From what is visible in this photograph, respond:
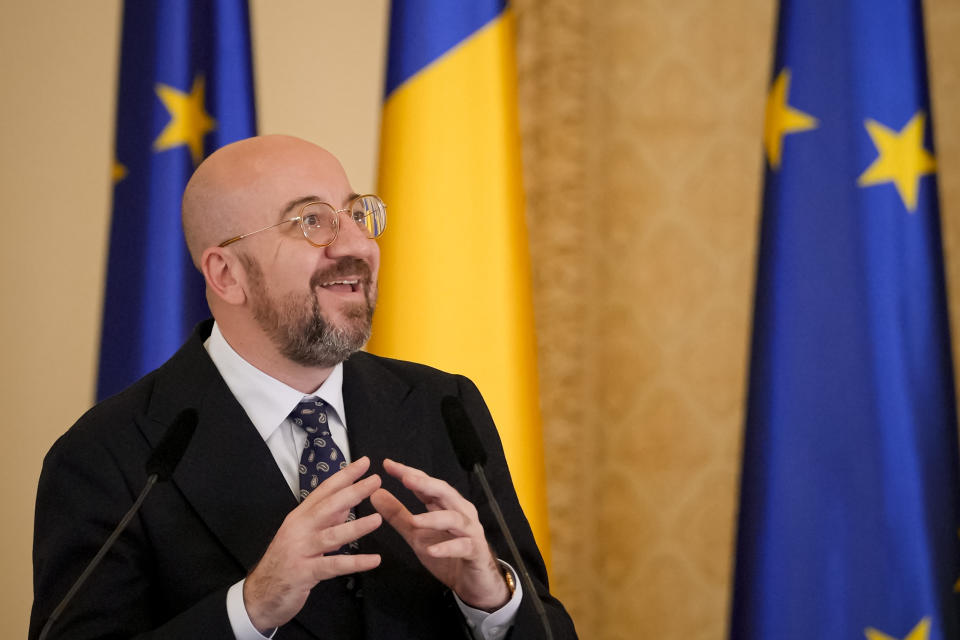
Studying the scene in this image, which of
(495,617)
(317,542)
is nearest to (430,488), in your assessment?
(317,542)

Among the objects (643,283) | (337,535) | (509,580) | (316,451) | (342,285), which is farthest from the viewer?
(643,283)

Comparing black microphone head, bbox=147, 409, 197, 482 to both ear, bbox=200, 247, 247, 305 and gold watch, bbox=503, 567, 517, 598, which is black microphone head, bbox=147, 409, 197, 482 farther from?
gold watch, bbox=503, 567, 517, 598

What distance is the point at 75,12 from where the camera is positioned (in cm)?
278

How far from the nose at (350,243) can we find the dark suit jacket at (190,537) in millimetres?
331

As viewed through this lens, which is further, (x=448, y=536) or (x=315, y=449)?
(x=315, y=449)

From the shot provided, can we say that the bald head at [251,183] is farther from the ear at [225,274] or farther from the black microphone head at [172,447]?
the black microphone head at [172,447]

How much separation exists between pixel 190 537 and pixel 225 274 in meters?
0.53

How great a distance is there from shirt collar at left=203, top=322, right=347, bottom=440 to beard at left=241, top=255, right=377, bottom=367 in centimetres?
7

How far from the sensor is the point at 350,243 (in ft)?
5.75

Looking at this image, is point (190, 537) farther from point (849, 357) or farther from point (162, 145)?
point (849, 357)

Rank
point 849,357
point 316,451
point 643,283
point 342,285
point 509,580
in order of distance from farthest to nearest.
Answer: point 643,283 → point 849,357 → point 342,285 → point 316,451 → point 509,580

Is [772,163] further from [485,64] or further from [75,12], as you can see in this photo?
[75,12]

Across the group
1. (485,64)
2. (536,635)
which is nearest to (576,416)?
(485,64)

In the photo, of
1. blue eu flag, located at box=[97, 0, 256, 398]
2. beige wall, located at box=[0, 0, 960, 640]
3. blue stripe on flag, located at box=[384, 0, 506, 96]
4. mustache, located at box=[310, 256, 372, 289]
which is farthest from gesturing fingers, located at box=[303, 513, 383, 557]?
beige wall, located at box=[0, 0, 960, 640]
